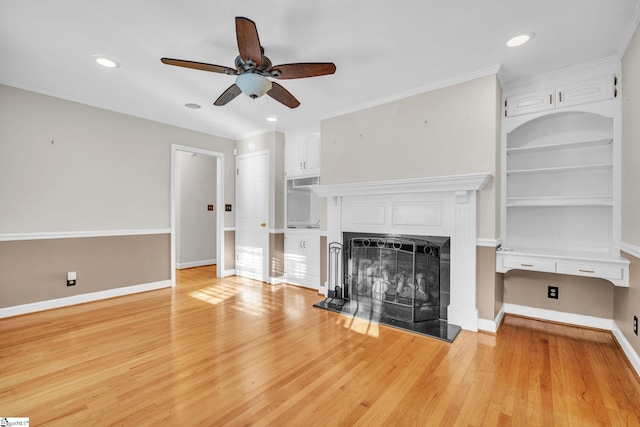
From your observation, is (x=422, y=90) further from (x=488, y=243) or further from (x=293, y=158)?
(x=293, y=158)

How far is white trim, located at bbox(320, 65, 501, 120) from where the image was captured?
2877 mm

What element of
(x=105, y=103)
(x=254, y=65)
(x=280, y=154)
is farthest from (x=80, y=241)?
(x=254, y=65)

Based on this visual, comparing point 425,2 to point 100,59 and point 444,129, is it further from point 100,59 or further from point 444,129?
point 100,59

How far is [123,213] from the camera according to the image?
4102 millimetres

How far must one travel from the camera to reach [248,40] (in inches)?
76.2

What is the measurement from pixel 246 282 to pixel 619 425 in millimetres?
4427

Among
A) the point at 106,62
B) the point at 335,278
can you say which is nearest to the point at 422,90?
the point at 335,278

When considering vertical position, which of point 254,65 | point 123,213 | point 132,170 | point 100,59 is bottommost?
point 123,213

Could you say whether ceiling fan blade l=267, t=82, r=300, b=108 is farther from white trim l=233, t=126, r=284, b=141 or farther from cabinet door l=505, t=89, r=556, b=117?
cabinet door l=505, t=89, r=556, b=117

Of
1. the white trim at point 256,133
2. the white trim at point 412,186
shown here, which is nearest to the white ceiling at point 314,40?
the white trim at point 412,186

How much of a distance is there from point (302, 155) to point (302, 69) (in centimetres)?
238

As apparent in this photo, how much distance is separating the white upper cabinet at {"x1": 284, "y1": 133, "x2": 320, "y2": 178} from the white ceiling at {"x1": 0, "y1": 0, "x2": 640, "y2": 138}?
3.53 ft

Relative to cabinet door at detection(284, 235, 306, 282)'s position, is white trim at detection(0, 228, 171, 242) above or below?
above

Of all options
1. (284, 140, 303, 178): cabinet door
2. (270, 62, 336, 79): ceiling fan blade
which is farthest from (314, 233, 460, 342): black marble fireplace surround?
(270, 62, 336, 79): ceiling fan blade
